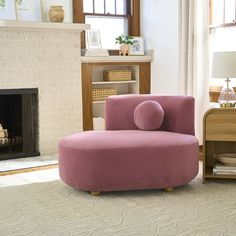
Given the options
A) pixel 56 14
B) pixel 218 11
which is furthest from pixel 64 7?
pixel 218 11

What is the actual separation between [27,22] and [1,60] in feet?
1.59

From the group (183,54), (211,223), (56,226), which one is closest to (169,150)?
(211,223)

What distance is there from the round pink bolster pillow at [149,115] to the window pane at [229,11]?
1.52 m

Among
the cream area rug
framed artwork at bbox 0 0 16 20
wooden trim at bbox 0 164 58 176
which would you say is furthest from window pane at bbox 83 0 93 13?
the cream area rug

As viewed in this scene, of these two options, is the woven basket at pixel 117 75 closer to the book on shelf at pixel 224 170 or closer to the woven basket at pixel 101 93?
the woven basket at pixel 101 93

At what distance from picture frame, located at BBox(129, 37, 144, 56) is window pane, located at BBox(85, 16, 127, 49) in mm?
225

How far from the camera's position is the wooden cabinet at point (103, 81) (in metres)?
5.20

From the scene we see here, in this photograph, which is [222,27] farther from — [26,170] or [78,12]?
[26,170]

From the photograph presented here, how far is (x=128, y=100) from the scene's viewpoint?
3928mm

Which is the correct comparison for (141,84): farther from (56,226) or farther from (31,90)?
(56,226)

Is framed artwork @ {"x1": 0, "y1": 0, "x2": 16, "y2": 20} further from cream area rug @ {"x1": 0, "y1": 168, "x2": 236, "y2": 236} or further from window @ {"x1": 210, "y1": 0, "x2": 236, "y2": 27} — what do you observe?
window @ {"x1": 210, "y1": 0, "x2": 236, "y2": 27}

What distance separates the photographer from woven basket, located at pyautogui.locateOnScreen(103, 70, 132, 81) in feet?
17.8

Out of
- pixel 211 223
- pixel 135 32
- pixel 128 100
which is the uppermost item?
pixel 135 32

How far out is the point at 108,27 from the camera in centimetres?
558
